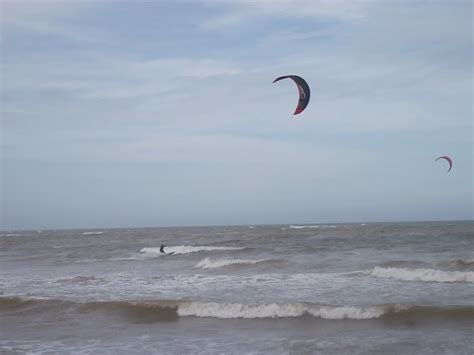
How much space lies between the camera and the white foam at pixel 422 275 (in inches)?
547

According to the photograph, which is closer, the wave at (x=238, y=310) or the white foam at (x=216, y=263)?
the wave at (x=238, y=310)

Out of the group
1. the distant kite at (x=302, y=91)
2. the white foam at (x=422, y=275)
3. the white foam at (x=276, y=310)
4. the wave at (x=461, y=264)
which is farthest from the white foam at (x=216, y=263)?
the distant kite at (x=302, y=91)

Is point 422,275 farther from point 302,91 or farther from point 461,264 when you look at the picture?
point 302,91

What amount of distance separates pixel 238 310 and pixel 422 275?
6396 mm

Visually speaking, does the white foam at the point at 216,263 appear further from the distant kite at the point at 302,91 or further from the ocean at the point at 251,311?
the distant kite at the point at 302,91

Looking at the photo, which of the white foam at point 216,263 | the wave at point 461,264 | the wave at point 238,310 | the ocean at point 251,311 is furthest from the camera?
the white foam at point 216,263

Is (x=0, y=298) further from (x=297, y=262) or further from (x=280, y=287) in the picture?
(x=297, y=262)

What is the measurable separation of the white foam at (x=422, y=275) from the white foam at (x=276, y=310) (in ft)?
14.6

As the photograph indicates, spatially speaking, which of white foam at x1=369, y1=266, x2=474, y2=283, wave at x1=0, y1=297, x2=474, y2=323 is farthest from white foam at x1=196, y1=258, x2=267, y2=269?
wave at x1=0, y1=297, x2=474, y2=323

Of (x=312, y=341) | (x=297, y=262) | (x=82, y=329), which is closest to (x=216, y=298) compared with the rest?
(x=82, y=329)

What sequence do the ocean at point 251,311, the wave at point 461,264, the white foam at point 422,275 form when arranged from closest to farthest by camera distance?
the ocean at point 251,311 → the white foam at point 422,275 → the wave at point 461,264

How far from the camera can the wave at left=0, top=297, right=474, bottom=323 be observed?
1019 cm

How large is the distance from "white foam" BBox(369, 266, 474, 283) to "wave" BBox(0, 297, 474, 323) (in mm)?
3855

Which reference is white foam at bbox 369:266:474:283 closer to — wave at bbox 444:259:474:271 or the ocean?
the ocean
